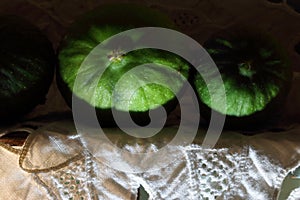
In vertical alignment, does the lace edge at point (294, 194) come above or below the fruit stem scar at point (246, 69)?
below

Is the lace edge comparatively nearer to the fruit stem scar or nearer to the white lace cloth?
the white lace cloth

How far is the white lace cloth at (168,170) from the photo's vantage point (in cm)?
83

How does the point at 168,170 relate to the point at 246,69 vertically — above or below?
below

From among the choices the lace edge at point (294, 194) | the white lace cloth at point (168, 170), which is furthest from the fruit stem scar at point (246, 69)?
the lace edge at point (294, 194)

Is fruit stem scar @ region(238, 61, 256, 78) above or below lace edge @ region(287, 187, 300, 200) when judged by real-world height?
above

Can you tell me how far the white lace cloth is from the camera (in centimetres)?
83

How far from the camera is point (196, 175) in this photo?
0.85 meters

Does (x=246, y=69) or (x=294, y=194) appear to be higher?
(x=246, y=69)

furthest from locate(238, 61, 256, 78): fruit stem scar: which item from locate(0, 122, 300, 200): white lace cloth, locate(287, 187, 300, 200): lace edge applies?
locate(287, 187, 300, 200): lace edge

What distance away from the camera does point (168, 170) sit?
2.78 ft

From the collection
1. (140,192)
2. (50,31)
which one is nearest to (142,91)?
(140,192)

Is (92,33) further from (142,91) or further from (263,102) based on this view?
(263,102)

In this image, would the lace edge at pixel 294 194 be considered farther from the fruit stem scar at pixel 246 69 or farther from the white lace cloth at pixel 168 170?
the fruit stem scar at pixel 246 69

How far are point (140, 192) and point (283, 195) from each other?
0.25 metres
